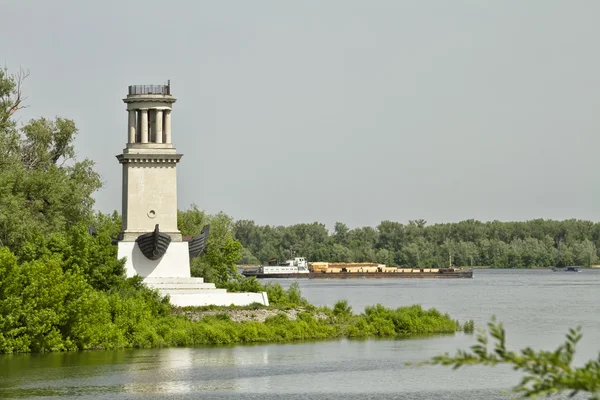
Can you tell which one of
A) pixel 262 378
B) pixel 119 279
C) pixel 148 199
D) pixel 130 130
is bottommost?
pixel 262 378

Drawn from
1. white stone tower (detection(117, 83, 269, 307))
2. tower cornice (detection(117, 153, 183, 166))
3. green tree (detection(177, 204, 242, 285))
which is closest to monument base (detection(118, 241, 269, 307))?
white stone tower (detection(117, 83, 269, 307))

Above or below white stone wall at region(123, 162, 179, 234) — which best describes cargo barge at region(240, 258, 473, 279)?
above

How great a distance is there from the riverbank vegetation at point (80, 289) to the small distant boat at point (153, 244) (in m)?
1.58

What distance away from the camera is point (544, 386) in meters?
10.5

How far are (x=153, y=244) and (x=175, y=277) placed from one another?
190cm

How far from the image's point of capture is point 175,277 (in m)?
53.9

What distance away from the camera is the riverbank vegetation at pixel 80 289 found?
4444cm

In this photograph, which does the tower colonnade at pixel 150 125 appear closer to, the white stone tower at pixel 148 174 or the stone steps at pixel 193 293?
the white stone tower at pixel 148 174

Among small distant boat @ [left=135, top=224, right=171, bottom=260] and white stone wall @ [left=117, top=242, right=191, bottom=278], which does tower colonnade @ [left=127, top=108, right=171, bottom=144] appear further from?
white stone wall @ [left=117, top=242, right=191, bottom=278]

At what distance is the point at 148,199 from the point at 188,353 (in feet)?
36.5

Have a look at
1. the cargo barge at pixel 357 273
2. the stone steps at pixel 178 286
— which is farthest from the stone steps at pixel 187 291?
the cargo barge at pixel 357 273

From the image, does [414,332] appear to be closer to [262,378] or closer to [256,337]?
[256,337]

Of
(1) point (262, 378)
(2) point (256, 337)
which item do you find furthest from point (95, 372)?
(2) point (256, 337)

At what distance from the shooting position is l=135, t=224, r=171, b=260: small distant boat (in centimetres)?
5319
